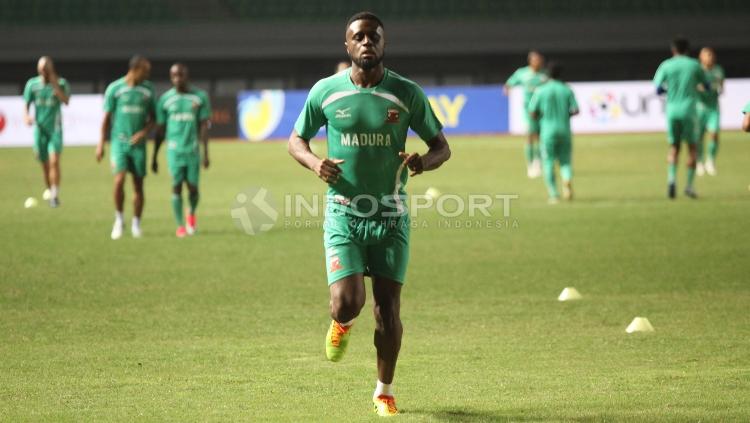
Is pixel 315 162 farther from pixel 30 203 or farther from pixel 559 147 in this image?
pixel 30 203

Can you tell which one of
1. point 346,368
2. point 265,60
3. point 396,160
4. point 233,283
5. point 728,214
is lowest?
point 265,60

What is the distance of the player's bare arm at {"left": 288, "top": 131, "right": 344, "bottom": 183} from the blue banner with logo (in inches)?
1378

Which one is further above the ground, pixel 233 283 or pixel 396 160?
pixel 396 160

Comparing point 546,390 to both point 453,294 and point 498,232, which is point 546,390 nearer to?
point 453,294

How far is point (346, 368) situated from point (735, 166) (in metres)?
21.0

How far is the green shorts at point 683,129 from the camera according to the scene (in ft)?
69.1

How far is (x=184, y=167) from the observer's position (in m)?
17.6

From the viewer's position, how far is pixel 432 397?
314 inches

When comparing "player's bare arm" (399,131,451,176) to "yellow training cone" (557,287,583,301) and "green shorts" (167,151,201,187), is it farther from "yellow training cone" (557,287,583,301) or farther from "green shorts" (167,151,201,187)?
"green shorts" (167,151,201,187)

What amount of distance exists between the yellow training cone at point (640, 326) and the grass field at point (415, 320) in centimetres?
8

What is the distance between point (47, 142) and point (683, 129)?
1064 centimetres

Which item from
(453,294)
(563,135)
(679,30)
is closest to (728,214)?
(563,135)

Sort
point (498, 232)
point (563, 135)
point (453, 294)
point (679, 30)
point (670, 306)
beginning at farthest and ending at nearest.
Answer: point (679, 30) → point (563, 135) → point (498, 232) → point (453, 294) → point (670, 306)

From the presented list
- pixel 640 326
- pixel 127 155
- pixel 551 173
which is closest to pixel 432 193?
pixel 551 173
